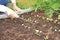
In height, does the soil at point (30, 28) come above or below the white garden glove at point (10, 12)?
below

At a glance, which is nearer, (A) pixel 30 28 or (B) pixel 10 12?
(A) pixel 30 28

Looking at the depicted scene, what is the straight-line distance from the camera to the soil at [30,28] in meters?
4.57

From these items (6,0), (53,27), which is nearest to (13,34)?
(53,27)

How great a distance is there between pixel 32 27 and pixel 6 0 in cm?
135

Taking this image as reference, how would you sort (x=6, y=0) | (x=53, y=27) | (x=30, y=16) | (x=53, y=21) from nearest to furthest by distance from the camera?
(x=53, y=27)
(x=53, y=21)
(x=30, y=16)
(x=6, y=0)

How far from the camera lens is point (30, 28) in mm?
4941

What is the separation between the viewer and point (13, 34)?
468 cm

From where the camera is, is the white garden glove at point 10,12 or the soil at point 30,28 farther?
the white garden glove at point 10,12

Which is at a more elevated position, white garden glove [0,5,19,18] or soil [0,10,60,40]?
white garden glove [0,5,19,18]

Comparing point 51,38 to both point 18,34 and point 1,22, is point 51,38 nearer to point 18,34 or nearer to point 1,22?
point 18,34

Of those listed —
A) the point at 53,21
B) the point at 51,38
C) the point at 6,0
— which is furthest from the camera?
the point at 6,0

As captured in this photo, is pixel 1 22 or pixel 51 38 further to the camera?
pixel 1 22

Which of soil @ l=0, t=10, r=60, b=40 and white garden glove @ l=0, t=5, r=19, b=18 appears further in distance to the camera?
→ white garden glove @ l=0, t=5, r=19, b=18

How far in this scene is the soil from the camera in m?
4.57
